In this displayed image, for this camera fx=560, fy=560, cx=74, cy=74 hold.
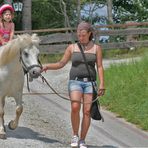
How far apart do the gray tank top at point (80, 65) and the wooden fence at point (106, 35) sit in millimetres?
11744

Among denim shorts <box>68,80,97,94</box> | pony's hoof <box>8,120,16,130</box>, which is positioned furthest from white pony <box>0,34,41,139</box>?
denim shorts <box>68,80,97,94</box>

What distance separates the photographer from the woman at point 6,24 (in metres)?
8.60

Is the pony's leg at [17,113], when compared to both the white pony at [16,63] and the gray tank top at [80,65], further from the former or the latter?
the gray tank top at [80,65]

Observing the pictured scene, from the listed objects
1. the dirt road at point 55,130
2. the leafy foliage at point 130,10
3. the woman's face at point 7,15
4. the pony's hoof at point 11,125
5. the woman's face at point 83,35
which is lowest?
the dirt road at point 55,130

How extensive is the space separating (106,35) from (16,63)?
502 inches

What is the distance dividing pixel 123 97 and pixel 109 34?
9093 mm

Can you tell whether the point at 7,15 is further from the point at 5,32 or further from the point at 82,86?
the point at 82,86

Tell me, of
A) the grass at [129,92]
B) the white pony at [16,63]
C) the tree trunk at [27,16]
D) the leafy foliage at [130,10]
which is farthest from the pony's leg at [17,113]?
the leafy foliage at [130,10]

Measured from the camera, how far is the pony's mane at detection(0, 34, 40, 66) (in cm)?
772

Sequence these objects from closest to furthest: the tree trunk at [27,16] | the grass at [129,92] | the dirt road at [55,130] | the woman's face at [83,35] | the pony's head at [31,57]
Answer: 1. the pony's head at [31,57]
2. the woman's face at [83,35]
3. the dirt road at [55,130]
4. the grass at [129,92]
5. the tree trunk at [27,16]

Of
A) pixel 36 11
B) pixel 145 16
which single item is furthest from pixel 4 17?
pixel 145 16

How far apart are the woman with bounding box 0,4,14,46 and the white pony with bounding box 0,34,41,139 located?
48 centimetres

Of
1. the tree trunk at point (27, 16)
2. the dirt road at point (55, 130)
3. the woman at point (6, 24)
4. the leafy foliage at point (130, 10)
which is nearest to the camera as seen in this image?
the dirt road at point (55, 130)

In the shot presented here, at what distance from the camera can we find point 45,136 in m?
8.64
